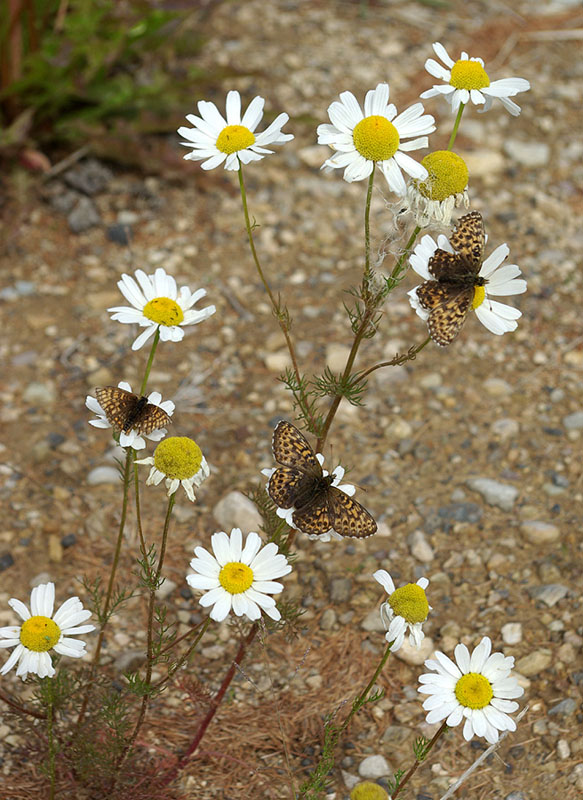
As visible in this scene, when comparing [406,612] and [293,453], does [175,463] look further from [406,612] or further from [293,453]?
[406,612]

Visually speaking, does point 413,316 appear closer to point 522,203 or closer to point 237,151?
point 522,203

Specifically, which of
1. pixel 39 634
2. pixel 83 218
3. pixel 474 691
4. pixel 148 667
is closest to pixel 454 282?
pixel 474 691

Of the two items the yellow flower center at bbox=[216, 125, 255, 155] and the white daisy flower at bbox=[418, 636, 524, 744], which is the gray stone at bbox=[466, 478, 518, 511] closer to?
the white daisy flower at bbox=[418, 636, 524, 744]

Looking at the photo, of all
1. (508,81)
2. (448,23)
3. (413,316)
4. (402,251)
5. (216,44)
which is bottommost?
(402,251)

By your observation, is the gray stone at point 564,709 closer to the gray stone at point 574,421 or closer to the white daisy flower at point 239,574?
the white daisy flower at point 239,574

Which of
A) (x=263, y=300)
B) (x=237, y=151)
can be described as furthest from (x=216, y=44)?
(x=237, y=151)
